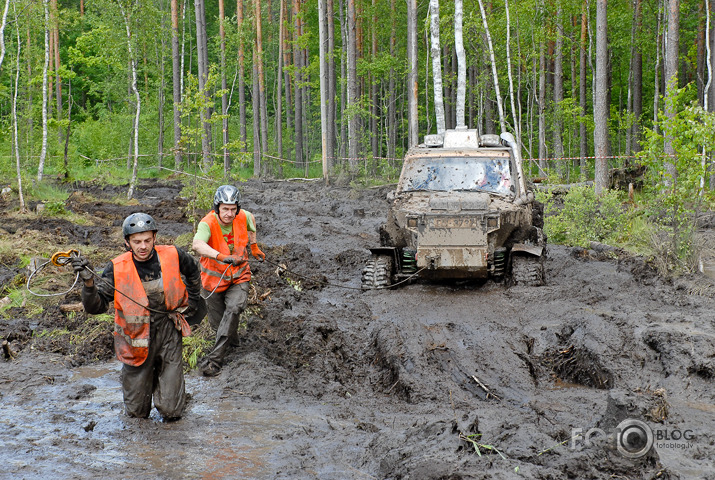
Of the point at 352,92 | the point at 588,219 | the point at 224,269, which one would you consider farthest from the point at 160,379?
the point at 352,92

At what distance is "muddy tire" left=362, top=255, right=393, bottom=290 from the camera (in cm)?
1051

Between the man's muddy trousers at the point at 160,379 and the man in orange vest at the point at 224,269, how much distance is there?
50.5 inches

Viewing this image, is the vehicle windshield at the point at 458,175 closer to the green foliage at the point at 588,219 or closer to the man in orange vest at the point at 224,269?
the green foliage at the point at 588,219

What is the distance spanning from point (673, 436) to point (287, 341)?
4.29m

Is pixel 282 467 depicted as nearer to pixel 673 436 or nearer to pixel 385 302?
pixel 673 436

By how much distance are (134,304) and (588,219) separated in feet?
35.2

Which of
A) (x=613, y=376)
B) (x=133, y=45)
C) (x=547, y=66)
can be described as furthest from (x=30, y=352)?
(x=547, y=66)

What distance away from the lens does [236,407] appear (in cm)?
618

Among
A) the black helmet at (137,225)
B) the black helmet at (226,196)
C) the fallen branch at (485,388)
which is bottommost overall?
the fallen branch at (485,388)

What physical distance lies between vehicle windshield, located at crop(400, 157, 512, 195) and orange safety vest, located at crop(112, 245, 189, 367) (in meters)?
6.03

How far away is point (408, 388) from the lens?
21.5 ft

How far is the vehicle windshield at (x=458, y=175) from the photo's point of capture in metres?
10.9

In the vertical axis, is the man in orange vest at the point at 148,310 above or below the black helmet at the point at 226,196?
below

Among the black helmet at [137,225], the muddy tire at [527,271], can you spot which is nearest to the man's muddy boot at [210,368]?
the black helmet at [137,225]
